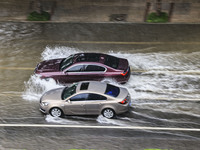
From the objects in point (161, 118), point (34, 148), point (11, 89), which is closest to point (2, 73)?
point (11, 89)

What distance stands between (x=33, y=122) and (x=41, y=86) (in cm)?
260

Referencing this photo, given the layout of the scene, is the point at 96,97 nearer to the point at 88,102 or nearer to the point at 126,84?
the point at 88,102

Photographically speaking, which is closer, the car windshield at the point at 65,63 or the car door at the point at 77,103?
the car door at the point at 77,103

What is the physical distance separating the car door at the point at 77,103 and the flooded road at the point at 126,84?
0.41 meters

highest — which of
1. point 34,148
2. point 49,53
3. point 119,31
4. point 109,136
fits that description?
point 119,31

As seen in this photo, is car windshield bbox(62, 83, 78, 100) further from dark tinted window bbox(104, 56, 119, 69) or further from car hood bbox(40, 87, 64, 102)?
dark tinted window bbox(104, 56, 119, 69)

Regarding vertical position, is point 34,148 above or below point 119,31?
below

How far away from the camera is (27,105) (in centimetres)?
1320

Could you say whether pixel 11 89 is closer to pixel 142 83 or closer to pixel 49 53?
pixel 49 53

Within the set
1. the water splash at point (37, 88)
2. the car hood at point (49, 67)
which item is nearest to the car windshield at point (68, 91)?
the water splash at point (37, 88)

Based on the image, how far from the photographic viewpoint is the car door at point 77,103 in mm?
11938

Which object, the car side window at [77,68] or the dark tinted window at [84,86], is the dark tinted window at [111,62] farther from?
the dark tinted window at [84,86]

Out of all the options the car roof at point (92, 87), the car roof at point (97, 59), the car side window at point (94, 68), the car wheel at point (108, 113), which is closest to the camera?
the car wheel at point (108, 113)

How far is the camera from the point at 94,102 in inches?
468
